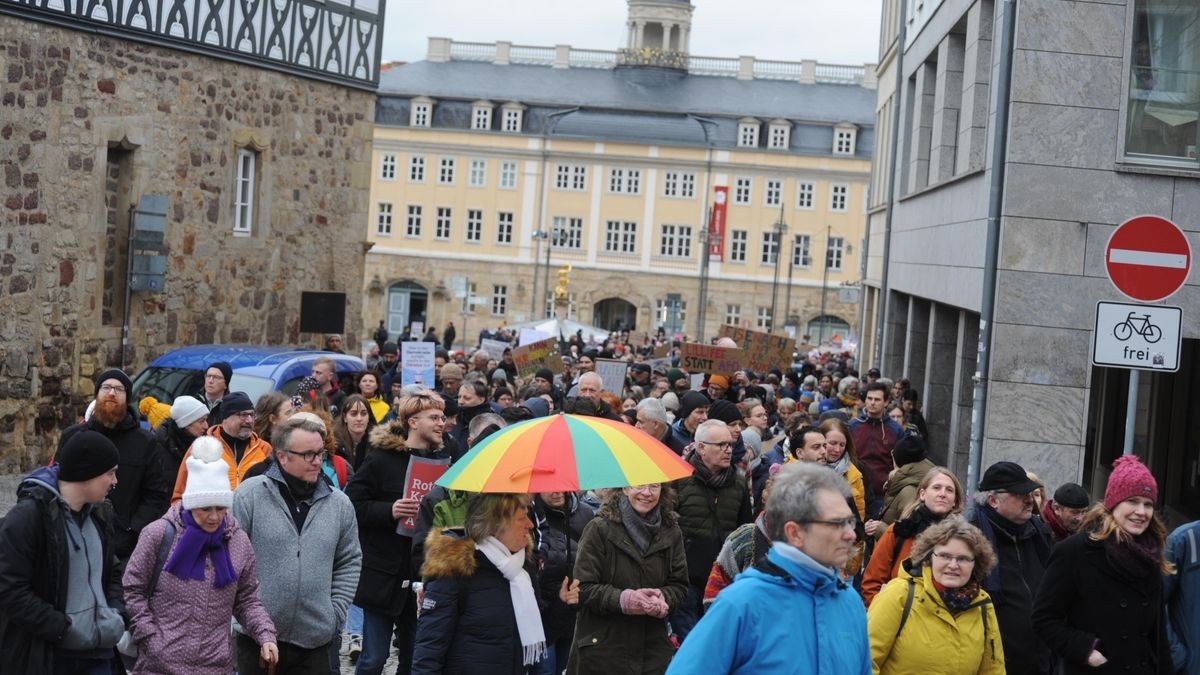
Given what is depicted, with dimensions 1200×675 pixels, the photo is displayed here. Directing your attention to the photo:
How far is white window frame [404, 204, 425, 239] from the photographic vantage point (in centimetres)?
7919

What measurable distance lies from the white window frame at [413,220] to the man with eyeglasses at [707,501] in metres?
71.3

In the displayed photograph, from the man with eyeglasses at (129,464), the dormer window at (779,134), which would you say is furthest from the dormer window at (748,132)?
the man with eyeglasses at (129,464)

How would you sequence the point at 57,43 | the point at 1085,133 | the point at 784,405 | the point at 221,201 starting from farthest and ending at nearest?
the point at 221,201
the point at 57,43
the point at 784,405
the point at 1085,133

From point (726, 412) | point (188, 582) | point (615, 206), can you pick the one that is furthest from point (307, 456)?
point (615, 206)

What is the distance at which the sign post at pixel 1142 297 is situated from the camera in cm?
868

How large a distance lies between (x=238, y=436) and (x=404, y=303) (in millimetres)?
70630

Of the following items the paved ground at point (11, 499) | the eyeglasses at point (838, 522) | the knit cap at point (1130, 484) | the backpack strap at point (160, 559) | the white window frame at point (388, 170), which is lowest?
the paved ground at point (11, 499)

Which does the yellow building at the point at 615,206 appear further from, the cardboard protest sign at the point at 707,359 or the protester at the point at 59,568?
the protester at the point at 59,568

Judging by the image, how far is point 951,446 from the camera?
56.2ft

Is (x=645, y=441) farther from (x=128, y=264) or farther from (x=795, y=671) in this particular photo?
(x=128, y=264)

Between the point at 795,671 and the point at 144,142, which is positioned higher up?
the point at 144,142

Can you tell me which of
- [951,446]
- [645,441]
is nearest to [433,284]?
[951,446]

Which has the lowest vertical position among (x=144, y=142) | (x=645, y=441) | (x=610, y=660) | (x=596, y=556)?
(x=610, y=660)

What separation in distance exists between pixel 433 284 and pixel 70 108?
5959 centimetres
